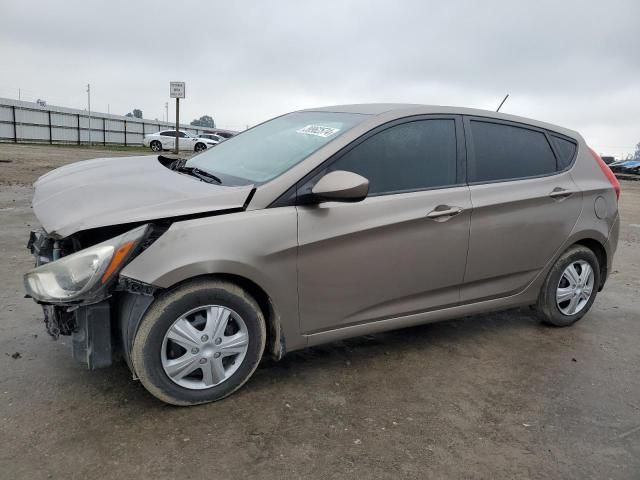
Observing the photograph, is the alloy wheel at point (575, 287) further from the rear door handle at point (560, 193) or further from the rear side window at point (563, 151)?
the rear side window at point (563, 151)

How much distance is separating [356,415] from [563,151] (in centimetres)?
265

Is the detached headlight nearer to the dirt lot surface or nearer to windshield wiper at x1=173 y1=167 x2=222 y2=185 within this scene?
the dirt lot surface

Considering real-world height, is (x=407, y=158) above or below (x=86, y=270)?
above

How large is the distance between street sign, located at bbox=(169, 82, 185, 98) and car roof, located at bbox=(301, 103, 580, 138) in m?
15.3

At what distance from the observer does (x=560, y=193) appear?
3957mm

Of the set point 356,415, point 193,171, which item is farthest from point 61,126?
point 356,415

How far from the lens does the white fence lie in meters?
29.5

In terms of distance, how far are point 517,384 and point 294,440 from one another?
1.51 meters

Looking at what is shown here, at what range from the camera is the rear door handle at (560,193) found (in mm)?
3920

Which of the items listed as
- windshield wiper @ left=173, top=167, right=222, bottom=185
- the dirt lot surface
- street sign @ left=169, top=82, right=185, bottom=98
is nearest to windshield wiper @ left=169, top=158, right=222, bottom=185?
windshield wiper @ left=173, top=167, right=222, bottom=185

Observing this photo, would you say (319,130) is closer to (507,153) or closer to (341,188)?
(341,188)

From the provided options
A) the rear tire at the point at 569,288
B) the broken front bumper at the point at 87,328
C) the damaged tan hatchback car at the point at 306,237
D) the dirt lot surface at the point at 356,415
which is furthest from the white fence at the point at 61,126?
the rear tire at the point at 569,288

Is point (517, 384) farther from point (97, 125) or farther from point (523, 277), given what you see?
point (97, 125)

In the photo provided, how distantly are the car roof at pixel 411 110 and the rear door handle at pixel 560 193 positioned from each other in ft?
1.71
